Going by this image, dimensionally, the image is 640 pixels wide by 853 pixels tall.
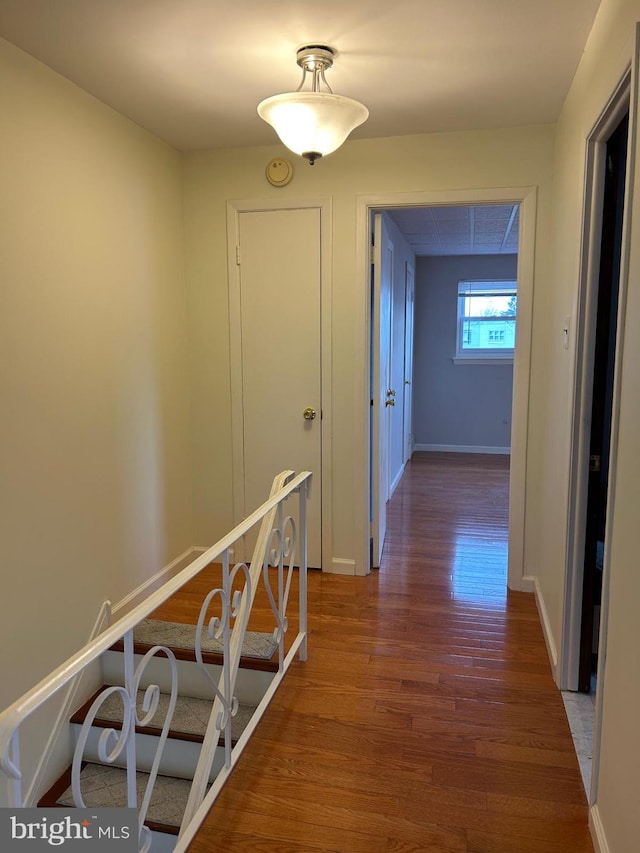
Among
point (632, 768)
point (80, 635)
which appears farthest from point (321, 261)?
point (632, 768)

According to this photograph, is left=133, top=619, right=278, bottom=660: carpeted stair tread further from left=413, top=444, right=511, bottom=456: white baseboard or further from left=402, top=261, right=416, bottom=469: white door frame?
left=413, top=444, right=511, bottom=456: white baseboard

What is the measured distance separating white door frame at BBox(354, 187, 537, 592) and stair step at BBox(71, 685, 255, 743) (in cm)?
129

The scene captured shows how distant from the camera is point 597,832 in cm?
168

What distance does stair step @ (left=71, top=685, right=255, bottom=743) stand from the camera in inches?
102

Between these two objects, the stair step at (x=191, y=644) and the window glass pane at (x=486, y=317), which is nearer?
the stair step at (x=191, y=644)

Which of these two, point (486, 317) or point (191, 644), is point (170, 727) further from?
point (486, 317)

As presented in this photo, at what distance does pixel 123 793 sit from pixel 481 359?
6.07 m

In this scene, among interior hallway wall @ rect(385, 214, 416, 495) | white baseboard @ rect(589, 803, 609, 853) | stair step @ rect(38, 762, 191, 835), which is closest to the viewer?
white baseboard @ rect(589, 803, 609, 853)

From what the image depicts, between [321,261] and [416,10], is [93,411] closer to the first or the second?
[321,261]

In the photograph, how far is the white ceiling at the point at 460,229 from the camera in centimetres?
476

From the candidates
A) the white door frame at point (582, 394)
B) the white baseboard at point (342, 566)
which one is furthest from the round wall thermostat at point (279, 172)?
the white baseboard at point (342, 566)

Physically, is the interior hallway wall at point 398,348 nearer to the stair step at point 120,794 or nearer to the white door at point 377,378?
the white door at point 377,378

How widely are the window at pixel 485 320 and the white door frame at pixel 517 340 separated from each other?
4184mm

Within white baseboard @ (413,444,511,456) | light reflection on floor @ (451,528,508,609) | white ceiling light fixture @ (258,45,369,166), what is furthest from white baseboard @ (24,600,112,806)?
white baseboard @ (413,444,511,456)
